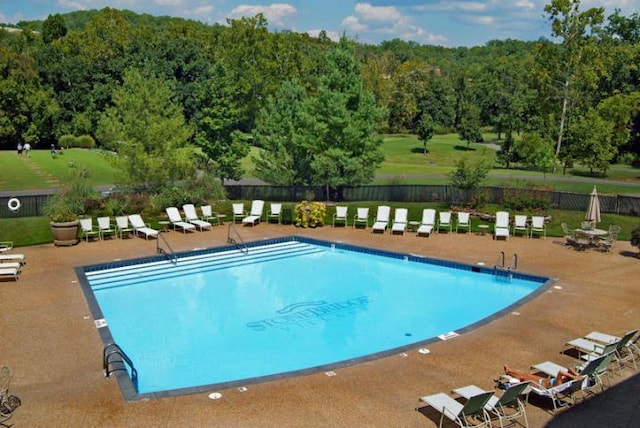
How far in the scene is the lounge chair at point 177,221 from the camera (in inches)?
794

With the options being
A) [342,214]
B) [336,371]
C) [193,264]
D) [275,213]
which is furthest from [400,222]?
[336,371]

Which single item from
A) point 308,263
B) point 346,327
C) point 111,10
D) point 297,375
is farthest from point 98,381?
point 111,10

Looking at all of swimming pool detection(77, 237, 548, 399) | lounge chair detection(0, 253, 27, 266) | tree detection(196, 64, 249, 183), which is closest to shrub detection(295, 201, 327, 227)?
swimming pool detection(77, 237, 548, 399)

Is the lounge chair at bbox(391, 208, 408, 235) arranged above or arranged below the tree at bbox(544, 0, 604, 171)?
below

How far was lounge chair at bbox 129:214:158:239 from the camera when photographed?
19.1 m

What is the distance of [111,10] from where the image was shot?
289 ft

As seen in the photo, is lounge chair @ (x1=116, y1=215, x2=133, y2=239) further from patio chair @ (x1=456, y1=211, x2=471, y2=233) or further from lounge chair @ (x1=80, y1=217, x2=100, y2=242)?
patio chair @ (x1=456, y1=211, x2=471, y2=233)

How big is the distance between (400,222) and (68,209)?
11.6 m

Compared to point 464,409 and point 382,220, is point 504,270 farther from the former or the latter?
point 464,409

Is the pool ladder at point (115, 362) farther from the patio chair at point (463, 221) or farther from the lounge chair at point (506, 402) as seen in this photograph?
the patio chair at point (463, 221)

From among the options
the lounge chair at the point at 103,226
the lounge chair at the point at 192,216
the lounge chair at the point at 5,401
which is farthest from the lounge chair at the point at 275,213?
the lounge chair at the point at 5,401

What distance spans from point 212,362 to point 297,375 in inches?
92.7

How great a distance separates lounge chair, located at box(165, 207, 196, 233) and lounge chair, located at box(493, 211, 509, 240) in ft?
34.7

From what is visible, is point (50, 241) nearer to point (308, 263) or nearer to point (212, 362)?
point (308, 263)
